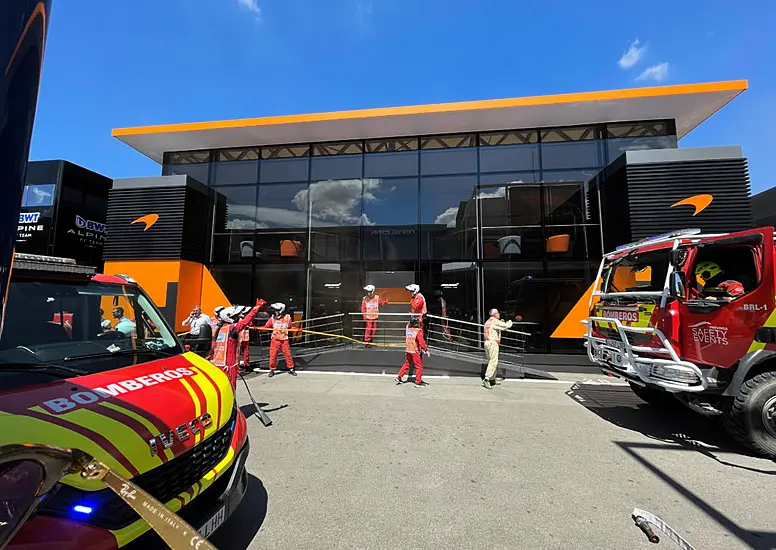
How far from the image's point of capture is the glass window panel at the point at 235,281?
12359 millimetres

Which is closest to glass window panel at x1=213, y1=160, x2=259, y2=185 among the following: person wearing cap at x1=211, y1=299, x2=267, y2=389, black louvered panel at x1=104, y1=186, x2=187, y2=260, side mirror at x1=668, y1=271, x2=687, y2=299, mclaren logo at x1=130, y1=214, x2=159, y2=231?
black louvered panel at x1=104, y1=186, x2=187, y2=260

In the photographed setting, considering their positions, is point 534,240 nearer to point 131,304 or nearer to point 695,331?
point 695,331

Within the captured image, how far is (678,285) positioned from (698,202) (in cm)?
656

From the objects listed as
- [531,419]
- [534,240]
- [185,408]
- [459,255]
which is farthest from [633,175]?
[185,408]

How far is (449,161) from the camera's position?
41.0ft

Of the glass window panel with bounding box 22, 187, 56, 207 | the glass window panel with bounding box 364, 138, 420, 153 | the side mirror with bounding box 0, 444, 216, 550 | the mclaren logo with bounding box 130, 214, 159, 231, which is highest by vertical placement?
the glass window panel with bounding box 364, 138, 420, 153

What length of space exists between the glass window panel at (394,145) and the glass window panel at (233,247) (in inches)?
213

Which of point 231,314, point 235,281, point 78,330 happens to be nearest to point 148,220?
point 235,281

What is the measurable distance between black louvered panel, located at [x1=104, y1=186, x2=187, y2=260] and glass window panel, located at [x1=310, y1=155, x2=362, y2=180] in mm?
4455

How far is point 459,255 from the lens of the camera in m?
11.7

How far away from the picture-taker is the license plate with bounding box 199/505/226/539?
2.00 m

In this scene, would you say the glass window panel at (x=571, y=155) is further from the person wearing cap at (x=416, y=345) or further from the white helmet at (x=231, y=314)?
the white helmet at (x=231, y=314)

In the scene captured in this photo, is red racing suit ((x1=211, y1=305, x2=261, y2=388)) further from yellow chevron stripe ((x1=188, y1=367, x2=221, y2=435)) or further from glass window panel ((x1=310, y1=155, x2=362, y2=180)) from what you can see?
glass window panel ((x1=310, y1=155, x2=362, y2=180))

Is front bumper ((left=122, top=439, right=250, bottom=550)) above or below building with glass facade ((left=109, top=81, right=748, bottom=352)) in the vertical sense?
below
